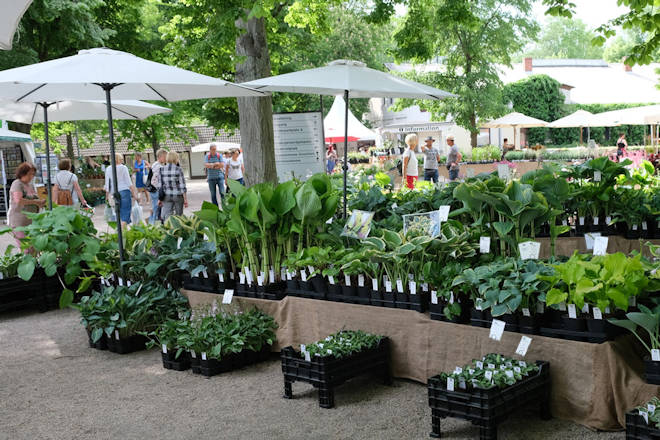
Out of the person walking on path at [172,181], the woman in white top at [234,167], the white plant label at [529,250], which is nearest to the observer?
the white plant label at [529,250]

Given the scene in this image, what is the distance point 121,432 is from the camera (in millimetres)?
4230

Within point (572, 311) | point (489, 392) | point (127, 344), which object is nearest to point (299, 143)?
point (127, 344)

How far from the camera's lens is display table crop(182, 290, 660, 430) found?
376 centimetres

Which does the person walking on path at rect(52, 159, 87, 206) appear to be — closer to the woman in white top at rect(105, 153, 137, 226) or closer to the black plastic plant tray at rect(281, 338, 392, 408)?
the woman in white top at rect(105, 153, 137, 226)

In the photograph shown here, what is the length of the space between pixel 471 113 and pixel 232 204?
22.8 meters

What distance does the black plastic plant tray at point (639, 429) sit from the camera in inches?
123

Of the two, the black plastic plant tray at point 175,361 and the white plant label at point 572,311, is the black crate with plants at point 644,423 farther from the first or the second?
the black plastic plant tray at point 175,361

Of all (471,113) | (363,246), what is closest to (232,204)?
(363,246)

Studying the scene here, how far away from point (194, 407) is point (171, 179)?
7327 mm

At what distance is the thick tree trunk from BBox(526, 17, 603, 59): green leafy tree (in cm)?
9443

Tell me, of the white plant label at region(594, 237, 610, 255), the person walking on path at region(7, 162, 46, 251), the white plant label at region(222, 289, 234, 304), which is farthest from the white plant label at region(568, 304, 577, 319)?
the person walking on path at region(7, 162, 46, 251)

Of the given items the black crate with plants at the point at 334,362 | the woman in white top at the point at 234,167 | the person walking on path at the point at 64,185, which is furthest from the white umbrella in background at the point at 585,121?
the black crate with plants at the point at 334,362

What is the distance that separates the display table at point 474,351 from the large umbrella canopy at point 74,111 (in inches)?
168

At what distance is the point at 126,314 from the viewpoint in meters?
5.95
